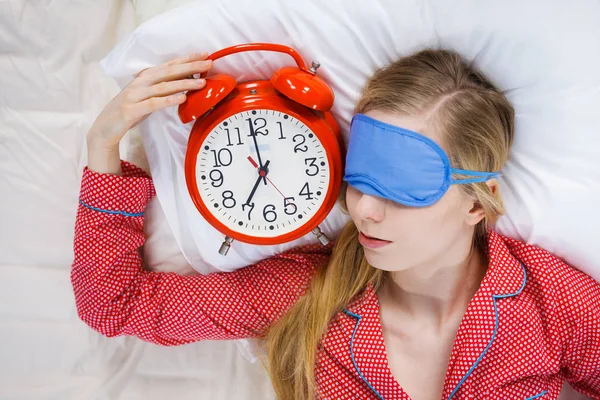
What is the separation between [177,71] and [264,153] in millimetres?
251

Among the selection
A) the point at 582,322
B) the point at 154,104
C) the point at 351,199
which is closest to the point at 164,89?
the point at 154,104

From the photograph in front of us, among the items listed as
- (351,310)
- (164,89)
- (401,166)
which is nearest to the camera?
(401,166)

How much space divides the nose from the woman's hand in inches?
15.7

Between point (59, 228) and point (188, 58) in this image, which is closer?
point (188, 58)

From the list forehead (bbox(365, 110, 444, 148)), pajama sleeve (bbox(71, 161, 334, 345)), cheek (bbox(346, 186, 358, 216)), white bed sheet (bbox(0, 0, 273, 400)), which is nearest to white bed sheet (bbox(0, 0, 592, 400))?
white bed sheet (bbox(0, 0, 273, 400))

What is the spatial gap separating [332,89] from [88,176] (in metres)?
0.58

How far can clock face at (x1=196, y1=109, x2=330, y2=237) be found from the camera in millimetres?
1363

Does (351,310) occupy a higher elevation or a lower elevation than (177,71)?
lower

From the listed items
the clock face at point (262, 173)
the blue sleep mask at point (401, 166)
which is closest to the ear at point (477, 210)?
the blue sleep mask at point (401, 166)

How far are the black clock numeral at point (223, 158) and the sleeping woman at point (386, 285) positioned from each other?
0.50 ft

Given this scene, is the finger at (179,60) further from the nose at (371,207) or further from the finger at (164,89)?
the nose at (371,207)

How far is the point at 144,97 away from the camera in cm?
132

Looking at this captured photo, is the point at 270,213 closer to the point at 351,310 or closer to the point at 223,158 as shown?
the point at 223,158

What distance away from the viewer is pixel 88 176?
1.43 metres
